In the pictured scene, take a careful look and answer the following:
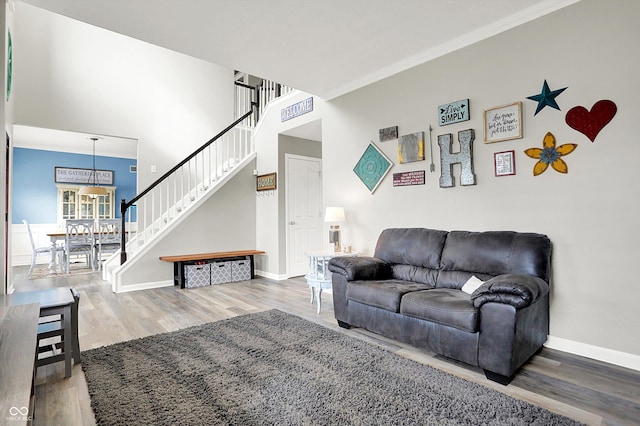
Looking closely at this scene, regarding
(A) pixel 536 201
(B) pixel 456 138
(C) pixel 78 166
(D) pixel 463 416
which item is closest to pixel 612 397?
(D) pixel 463 416

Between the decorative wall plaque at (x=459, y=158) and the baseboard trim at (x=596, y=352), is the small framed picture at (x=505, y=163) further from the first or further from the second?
the baseboard trim at (x=596, y=352)

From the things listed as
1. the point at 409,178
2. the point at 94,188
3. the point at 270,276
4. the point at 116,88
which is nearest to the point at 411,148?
the point at 409,178

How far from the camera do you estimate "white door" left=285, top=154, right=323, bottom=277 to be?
5.88 m

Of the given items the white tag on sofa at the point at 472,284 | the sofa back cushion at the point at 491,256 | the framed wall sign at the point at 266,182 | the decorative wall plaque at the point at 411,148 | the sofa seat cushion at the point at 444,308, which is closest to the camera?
the sofa seat cushion at the point at 444,308

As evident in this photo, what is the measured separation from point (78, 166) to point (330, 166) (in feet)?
24.4

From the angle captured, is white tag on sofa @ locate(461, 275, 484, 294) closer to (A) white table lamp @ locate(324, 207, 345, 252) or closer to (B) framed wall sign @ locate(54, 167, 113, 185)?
(A) white table lamp @ locate(324, 207, 345, 252)

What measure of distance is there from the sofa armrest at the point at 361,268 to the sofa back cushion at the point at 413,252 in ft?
0.43

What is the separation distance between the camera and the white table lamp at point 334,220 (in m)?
4.24

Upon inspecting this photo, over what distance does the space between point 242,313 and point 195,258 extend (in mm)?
1838

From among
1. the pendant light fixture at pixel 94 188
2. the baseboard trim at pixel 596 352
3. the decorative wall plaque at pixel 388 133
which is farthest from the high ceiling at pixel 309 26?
the pendant light fixture at pixel 94 188

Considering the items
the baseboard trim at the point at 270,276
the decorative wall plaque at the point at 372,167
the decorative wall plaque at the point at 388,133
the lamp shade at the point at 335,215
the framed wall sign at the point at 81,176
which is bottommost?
the baseboard trim at the point at 270,276

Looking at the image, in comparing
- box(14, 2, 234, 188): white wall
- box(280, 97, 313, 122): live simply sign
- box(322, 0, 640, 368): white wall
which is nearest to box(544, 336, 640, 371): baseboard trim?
box(322, 0, 640, 368): white wall

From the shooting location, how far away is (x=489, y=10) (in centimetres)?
284

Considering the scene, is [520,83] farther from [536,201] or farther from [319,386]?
[319,386]
